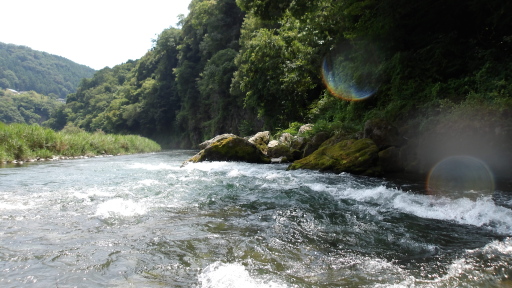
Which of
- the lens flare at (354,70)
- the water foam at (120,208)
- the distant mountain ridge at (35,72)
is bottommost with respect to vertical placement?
the water foam at (120,208)

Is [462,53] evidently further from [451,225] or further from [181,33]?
[181,33]

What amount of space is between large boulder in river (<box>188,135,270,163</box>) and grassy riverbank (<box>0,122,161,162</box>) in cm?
1070

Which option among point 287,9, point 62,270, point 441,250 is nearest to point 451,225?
point 441,250

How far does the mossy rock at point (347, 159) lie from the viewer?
9.86 meters

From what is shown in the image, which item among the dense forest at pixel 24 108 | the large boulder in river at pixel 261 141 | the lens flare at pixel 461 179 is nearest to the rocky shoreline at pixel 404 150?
the lens flare at pixel 461 179

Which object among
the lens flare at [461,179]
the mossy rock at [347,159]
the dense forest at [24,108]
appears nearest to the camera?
the lens flare at [461,179]

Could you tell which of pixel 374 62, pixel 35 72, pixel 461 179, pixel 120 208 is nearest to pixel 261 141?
pixel 374 62

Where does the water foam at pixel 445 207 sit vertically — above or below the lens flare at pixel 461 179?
below

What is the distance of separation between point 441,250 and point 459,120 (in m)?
5.83

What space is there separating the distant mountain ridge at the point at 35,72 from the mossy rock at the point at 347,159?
166354 mm

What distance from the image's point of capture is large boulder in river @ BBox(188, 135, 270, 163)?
48.5 feet

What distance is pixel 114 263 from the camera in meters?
3.35

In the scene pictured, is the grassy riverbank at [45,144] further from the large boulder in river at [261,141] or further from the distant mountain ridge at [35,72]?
the distant mountain ridge at [35,72]

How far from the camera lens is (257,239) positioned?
4.10 m
